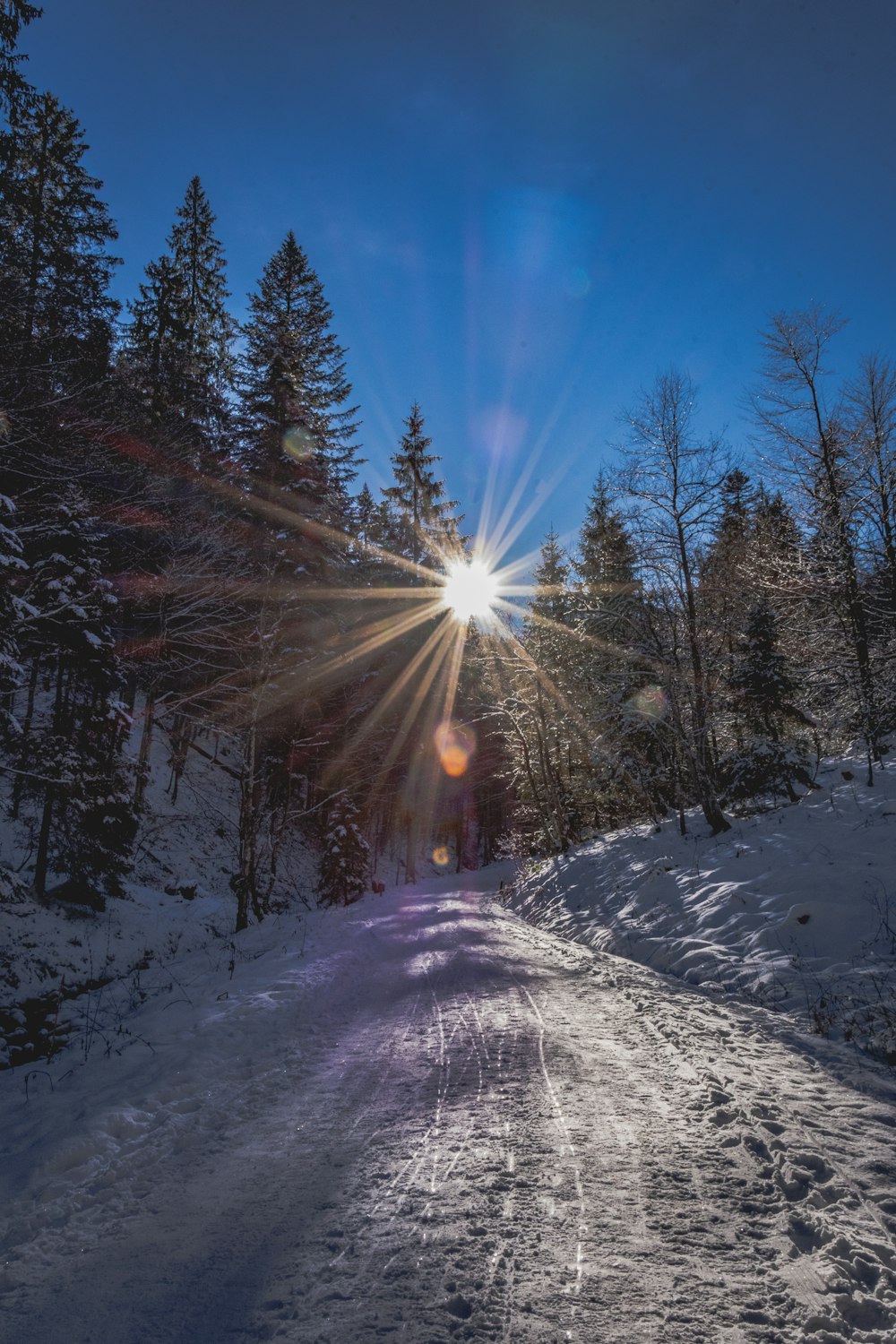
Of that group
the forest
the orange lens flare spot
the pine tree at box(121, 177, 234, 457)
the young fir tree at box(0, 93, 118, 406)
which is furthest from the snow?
the orange lens flare spot

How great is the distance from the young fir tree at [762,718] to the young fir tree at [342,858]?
13514mm

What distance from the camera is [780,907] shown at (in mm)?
8227

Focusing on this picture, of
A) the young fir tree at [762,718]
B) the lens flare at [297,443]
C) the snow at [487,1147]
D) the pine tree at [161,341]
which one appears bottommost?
the snow at [487,1147]

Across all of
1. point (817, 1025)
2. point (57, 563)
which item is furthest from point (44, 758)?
point (817, 1025)

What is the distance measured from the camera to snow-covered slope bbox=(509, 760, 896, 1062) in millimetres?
6324

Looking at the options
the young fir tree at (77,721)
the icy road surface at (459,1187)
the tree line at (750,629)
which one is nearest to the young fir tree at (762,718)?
the tree line at (750,629)

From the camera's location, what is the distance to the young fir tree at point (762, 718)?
15.0 metres

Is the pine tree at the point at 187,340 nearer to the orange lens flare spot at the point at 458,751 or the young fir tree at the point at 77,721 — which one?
the young fir tree at the point at 77,721

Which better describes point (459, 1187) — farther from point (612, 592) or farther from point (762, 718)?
point (762, 718)

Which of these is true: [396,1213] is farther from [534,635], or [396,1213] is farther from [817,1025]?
[534,635]

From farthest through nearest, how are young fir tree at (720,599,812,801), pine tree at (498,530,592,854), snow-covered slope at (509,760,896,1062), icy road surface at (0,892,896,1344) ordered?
pine tree at (498,530,592,854) → young fir tree at (720,599,812,801) → snow-covered slope at (509,760,896,1062) → icy road surface at (0,892,896,1344)

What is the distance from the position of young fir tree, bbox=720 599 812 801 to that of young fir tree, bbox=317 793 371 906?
13514mm

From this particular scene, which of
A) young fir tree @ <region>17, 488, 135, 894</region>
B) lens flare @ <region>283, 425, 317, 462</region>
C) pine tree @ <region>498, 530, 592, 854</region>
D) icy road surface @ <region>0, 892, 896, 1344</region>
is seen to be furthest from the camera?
pine tree @ <region>498, 530, 592, 854</region>

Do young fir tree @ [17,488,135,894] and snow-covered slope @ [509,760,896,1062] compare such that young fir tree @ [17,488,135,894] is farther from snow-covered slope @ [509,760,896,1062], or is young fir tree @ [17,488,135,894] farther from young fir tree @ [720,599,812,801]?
young fir tree @ [720,599,812,801]
